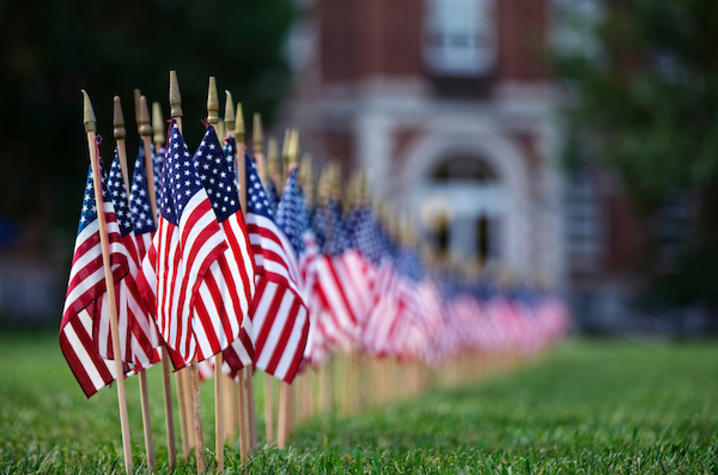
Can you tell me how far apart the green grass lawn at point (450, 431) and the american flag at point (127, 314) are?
0.63 meters

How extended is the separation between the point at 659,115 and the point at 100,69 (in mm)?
12149

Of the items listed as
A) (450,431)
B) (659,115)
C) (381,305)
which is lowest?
(450,431)

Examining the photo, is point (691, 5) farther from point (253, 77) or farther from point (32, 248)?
point (32, 248)

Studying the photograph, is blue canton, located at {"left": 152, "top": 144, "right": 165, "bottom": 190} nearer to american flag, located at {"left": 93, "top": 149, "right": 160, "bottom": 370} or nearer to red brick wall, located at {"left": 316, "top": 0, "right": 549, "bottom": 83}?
american flag, located at {"left": 93, "top": 149, "right": 160, "bottom": 370}

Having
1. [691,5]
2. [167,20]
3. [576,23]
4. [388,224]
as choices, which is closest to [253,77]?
[167,20]

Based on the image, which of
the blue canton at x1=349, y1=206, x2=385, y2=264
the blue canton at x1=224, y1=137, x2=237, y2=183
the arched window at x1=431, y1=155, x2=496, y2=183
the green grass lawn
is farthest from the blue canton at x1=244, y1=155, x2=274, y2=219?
the arched window at x1=431, y1=155, x2=496, y2=183

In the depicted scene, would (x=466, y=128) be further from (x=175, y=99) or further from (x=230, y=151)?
(x=175, y=99)

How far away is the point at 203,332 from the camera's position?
5.19 meters

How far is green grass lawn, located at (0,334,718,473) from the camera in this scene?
5.34m

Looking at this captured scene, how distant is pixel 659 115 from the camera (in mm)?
21828

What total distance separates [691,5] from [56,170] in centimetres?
1439

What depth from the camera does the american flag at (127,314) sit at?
543cm

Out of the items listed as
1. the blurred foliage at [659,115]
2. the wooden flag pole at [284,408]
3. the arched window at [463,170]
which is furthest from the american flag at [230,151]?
the arched window at [463,170]

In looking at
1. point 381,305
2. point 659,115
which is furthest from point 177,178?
point 659,115
